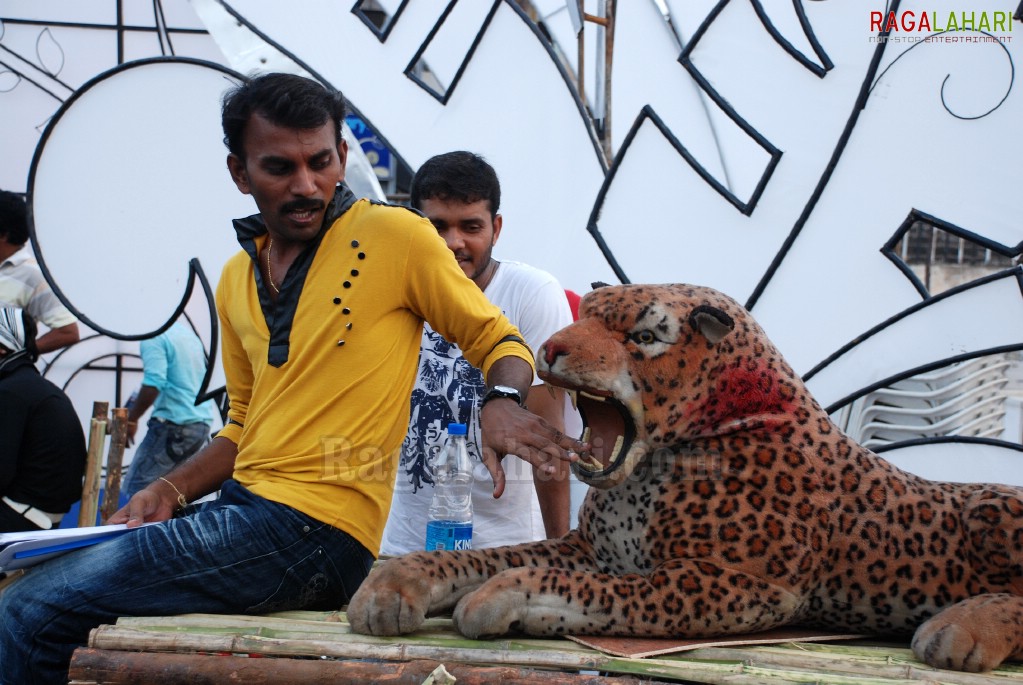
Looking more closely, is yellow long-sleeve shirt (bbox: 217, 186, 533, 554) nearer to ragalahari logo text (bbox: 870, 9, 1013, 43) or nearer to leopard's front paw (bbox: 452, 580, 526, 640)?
leopard's front paw (bbox: 452, 580, 526, 640)

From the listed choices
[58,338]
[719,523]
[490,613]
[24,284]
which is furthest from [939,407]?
[24,284]

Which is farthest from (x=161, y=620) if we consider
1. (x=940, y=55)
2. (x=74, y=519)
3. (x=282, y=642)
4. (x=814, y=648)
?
(x=74, y=519)

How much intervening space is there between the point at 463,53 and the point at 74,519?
3525mm

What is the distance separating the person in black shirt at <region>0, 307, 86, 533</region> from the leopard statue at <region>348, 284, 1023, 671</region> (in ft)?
7.52

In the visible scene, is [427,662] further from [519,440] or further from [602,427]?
[602,427]

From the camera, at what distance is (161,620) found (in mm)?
1850

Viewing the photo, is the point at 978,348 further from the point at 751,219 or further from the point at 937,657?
the point at 937,657

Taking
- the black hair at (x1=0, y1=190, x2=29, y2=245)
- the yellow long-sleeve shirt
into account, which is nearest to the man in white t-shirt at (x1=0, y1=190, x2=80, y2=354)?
the black hair at (x1=0, y1=190, x2=29, y2=245)

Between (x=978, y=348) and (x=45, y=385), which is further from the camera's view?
(x=45, y=385)

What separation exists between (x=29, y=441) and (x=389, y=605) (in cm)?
245

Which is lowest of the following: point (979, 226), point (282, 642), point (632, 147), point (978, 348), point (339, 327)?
point (282, 642)

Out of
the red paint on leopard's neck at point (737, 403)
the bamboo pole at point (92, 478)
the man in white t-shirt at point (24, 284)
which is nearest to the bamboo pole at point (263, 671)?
the red paint on leopard's neck at point (737, 403)

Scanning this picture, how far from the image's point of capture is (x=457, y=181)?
284cm

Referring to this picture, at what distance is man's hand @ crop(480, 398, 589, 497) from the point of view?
1.77 metres
